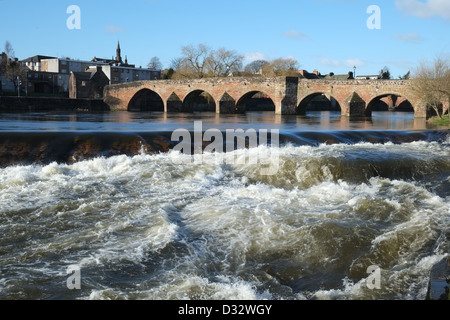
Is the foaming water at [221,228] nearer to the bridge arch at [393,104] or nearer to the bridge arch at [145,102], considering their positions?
the bridge arch at [145,102]

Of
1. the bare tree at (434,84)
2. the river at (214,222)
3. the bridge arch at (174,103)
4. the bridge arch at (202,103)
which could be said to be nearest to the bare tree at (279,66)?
the bridge arch at (202,103)

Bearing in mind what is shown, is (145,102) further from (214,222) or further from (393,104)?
(214,222)

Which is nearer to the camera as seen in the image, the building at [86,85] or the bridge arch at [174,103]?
the bridge arch at [174,103]

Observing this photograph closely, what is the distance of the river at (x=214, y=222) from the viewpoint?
18.6 ft

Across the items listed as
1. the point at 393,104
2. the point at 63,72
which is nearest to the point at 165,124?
the point at 393,104

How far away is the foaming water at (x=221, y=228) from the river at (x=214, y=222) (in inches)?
1.1

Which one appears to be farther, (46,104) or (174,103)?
(174,103)

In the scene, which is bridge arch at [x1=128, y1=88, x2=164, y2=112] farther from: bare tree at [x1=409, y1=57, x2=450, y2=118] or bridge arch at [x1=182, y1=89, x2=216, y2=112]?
bare tree at [x1=409, y1=57, x2=450, y2=118]

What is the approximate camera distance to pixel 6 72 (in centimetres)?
6103

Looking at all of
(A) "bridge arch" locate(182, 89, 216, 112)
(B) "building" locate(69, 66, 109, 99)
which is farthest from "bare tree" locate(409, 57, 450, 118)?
(B) "building" locate(69, 66, 109, 99)

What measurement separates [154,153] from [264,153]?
11.0 ft

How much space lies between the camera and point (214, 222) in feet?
26.1

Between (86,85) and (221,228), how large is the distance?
59261 mm
